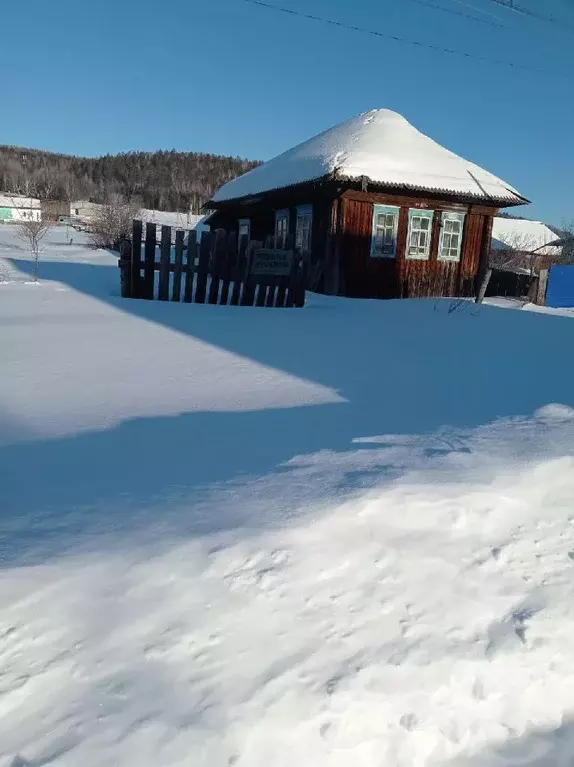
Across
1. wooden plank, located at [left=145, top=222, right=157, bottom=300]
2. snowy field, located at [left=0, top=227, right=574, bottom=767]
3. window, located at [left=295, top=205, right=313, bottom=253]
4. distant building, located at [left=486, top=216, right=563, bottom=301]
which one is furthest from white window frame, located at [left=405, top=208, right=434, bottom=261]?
snowy field, located at [left=0, top=227, right=574, bottom=767]

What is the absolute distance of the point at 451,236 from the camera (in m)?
14.3

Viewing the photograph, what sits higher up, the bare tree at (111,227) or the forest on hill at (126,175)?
the forest on hill at (126,175)

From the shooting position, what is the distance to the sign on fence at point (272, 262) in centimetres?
888

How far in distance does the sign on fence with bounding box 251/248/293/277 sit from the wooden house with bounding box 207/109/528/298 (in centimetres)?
291

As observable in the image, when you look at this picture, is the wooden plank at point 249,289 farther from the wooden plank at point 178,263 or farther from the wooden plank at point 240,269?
the wooden plank at point 178,263

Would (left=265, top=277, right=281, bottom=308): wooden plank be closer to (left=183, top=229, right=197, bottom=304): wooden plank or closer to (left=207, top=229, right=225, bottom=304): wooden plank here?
(left=207, top=229, right=225, bottom=304): wooden plank

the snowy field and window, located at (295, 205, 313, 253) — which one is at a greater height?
window, located at (295, 205, 313, 253)

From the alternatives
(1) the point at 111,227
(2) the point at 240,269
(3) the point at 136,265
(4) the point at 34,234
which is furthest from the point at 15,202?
(2) the point at 240,269

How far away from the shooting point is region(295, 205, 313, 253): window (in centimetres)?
1376

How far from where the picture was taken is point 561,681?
1.80 meters

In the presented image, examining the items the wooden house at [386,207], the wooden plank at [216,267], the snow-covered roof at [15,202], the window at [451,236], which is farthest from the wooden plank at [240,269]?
the snow-covered roof at [15,202]

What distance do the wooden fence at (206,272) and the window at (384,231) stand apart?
469 cm

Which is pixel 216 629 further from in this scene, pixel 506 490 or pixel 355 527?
pixel 506 490

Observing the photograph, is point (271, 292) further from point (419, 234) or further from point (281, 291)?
point (419, 234)
